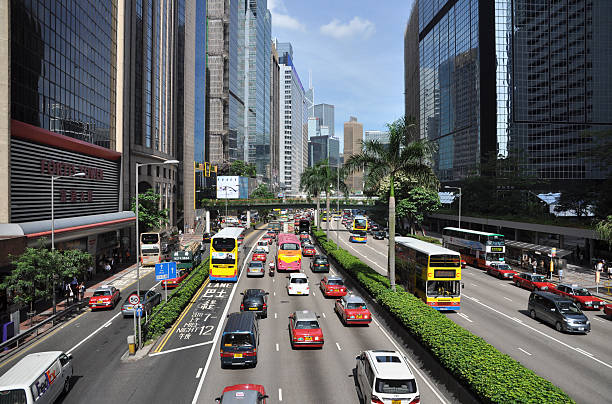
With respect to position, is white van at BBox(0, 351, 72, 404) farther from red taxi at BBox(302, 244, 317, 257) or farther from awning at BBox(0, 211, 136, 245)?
red taxi at BBox(302, 244, 317, 257)

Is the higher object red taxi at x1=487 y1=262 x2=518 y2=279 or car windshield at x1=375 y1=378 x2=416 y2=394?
car windshield at x1=375 y1=378 x2=416 y2=394

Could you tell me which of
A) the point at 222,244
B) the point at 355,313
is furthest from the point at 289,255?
the point at 355,313

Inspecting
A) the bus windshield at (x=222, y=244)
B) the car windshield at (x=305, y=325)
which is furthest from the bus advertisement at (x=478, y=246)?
the car windshield at (x=305, y=325)

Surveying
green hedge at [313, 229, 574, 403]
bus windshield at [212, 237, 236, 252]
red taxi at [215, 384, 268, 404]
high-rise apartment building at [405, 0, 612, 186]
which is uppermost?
high-rise apartment building at [405, 0, 612, 186]

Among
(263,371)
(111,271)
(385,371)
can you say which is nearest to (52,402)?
(263,371)

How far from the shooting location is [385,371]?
44.5ft

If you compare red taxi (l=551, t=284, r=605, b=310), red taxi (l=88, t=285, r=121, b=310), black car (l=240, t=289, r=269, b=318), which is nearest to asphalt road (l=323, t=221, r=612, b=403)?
red taxi (l=551, t=284, r=605, b=310)

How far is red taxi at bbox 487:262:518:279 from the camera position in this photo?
4122 centimetres

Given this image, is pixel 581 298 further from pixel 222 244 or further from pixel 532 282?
pixel 222 244

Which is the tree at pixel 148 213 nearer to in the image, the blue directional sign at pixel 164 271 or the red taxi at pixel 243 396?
the blue directional sign at pixel 164 271

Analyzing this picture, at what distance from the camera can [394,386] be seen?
43.2 feet

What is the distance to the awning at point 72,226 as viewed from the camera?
28808 millimetres

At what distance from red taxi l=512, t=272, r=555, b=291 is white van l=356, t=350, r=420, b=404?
2500 cm

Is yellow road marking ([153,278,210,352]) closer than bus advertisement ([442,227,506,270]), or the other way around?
yellow road marking ([153,278,210,352])
